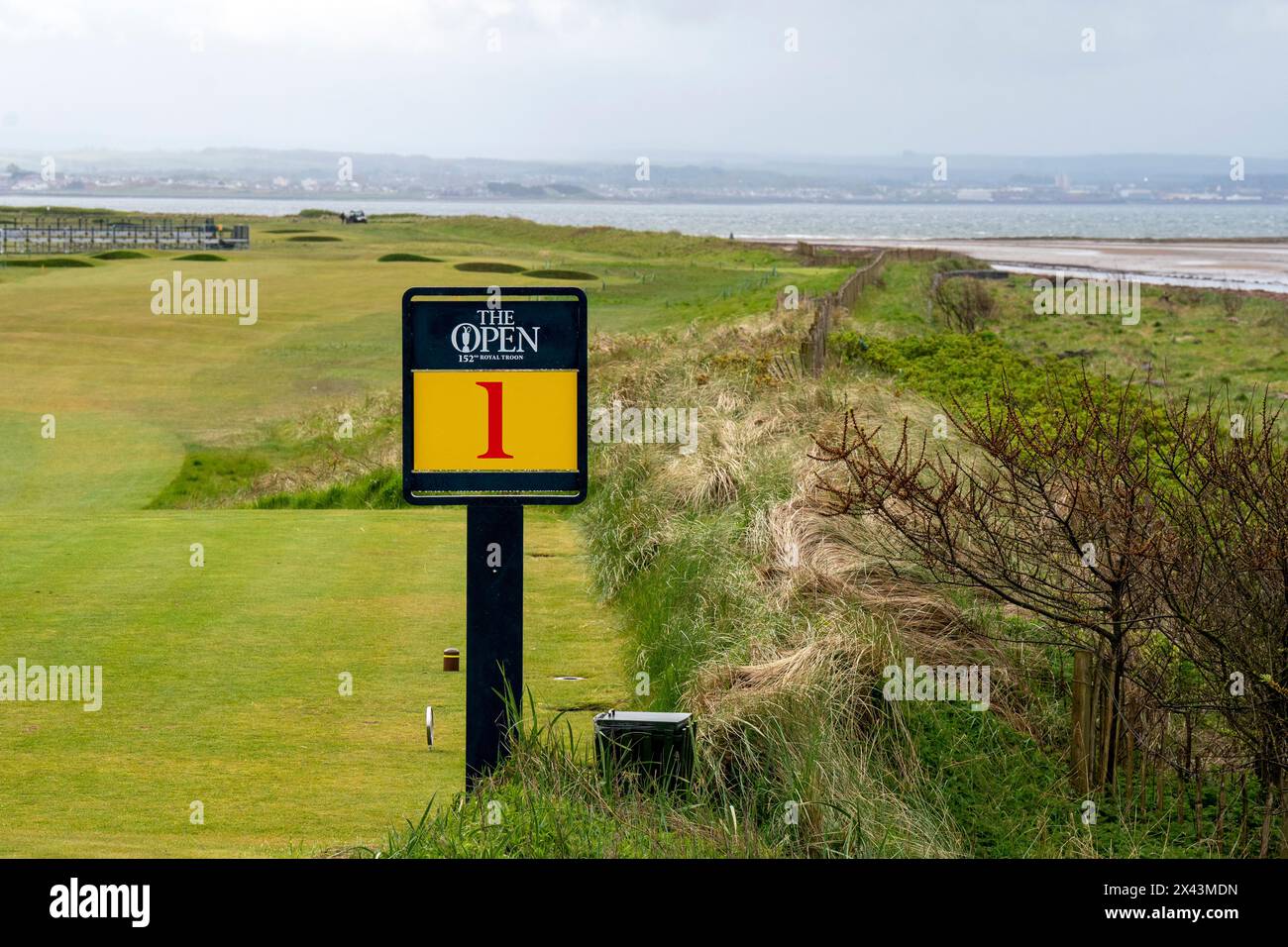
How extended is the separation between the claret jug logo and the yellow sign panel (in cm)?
10

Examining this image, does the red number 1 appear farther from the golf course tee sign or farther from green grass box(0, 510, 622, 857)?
green grass box(0, 510, 622, 857)

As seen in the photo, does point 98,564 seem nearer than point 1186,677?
No

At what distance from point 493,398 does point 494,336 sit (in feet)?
0.96

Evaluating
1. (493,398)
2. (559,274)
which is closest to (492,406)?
(493,398)

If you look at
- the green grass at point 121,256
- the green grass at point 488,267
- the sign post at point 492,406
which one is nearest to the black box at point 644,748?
the sign post at point 492,406

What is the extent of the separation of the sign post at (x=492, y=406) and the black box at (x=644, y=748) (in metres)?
0.64

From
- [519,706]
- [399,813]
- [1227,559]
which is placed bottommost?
[399,813]

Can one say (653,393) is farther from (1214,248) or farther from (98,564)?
(1214,248)

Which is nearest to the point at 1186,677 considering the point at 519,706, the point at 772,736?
the point at 772,736

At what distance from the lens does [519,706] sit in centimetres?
766

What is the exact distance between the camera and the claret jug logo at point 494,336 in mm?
7191

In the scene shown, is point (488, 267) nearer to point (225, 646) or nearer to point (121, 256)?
point (121, 256)

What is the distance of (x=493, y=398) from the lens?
7.29 metres
